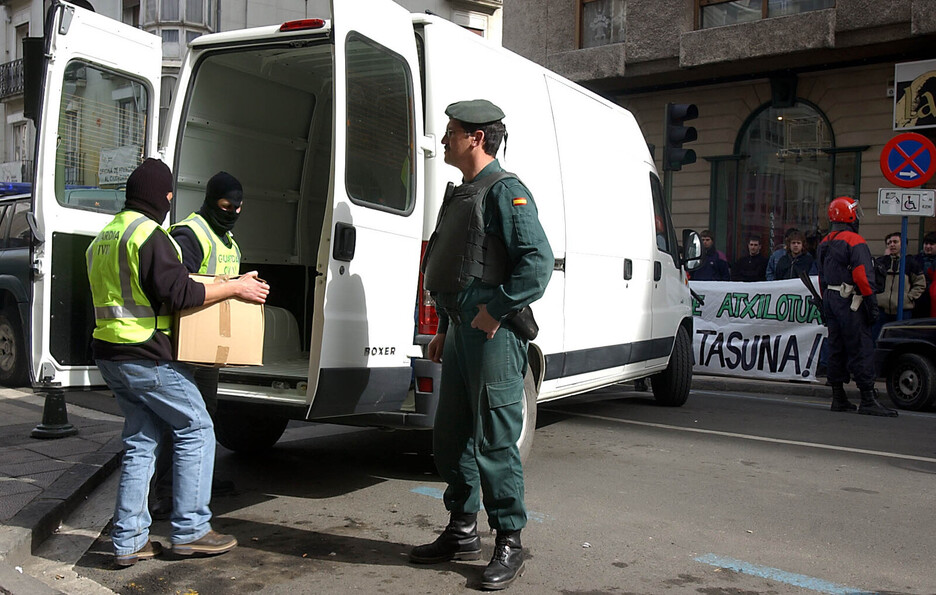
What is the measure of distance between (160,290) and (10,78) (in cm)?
3124

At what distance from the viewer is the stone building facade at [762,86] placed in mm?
14117

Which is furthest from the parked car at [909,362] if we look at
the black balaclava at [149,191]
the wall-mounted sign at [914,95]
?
the black balaclava at [149,191]

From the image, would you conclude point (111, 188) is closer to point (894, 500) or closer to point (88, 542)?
point (88, 542)

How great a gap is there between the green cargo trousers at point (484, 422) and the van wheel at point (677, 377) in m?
5.00

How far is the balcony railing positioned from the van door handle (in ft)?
98.5

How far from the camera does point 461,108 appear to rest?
3885 mm

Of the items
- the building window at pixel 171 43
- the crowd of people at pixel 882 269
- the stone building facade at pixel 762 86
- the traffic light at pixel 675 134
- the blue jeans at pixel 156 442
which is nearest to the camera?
the blue jeans at pixel 156 442

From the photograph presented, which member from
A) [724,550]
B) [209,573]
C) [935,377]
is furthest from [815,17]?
[209,573]

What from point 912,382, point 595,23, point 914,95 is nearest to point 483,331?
point 912,382

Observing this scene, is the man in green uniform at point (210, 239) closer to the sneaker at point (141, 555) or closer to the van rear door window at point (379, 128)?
the sneaker at point (141, 555)

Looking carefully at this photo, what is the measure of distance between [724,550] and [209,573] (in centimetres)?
230

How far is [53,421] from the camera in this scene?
20.9 feet

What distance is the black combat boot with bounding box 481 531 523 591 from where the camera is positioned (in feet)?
12.1

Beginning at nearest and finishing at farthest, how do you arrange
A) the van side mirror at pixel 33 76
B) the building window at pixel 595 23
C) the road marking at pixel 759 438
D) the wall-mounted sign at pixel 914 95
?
1. the van side mirror at pixel 33 76
2. the road marking at pixel 759 438
3. the wall-mounted sign at pixel 914 95
4. the building window at pixel 595 23
